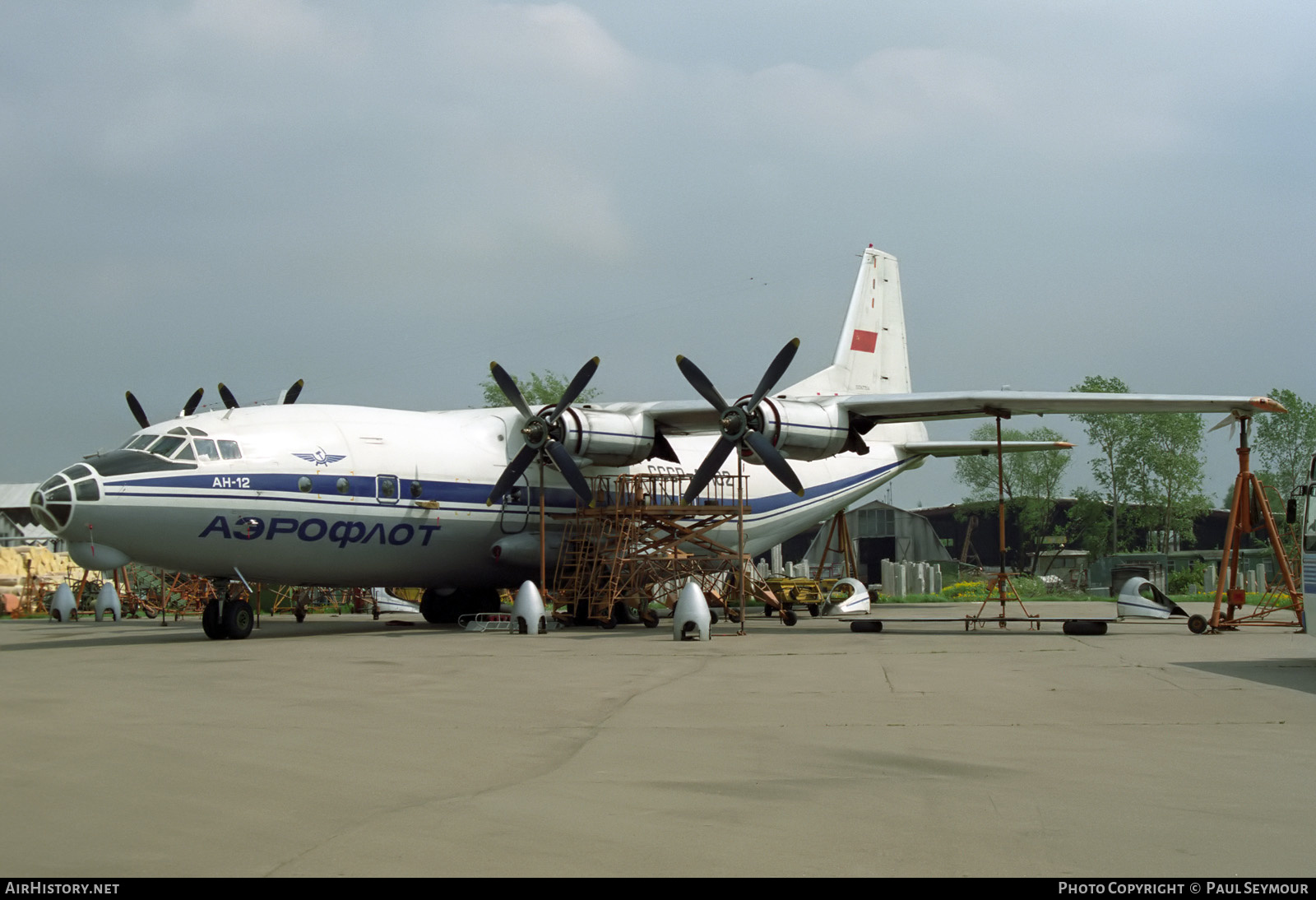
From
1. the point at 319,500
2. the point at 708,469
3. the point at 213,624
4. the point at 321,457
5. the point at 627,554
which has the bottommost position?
the point at 213,624

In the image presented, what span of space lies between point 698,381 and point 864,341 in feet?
32.4

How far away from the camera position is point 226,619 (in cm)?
2084

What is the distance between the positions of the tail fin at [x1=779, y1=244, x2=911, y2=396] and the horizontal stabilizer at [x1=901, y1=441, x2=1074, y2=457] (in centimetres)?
186

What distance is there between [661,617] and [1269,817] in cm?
2753

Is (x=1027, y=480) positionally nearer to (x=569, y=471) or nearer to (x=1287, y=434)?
(x=1287, y=434)

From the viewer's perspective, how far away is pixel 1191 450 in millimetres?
70312

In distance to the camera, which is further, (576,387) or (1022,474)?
(1022,474)

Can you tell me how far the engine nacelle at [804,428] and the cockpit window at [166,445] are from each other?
37.4 ft

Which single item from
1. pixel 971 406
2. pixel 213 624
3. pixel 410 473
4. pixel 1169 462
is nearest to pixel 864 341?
pixel 971 406

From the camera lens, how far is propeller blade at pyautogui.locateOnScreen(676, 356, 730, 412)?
943 inches

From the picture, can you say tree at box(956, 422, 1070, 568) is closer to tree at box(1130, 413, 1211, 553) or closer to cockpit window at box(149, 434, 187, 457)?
tree at box(1130, 413, 1211, 553)

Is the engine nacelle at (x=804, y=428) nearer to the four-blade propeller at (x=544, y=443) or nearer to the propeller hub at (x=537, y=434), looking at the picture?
the four-blade propeller at (x=544, y=443)

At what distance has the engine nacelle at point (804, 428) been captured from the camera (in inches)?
940
